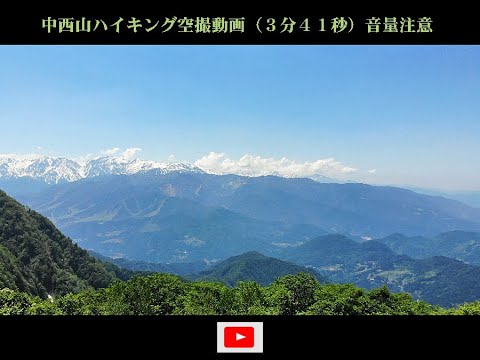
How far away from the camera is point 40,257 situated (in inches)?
2837

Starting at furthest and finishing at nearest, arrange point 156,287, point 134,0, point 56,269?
1. point 56,269
2. point 156,287
3. point 134,0

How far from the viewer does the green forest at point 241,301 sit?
20594mm

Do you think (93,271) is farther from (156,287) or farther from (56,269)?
(156,287)

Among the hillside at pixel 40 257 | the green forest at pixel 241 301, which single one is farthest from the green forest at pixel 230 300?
the hillside at pixel 40 257

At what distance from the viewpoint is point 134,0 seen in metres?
4.62

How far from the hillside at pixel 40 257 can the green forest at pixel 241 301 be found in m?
36.3

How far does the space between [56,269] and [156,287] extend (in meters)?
58.2
